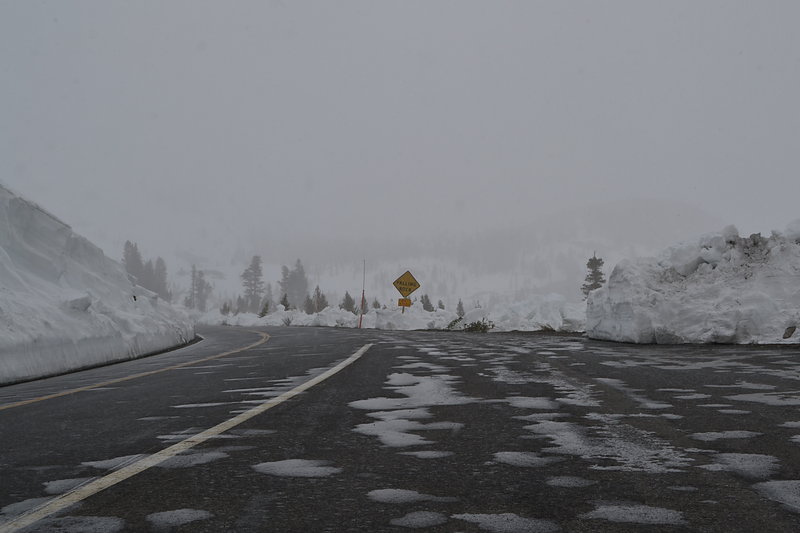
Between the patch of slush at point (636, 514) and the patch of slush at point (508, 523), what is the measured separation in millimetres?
195

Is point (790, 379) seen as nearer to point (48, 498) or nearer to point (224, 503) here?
point (224, 503)

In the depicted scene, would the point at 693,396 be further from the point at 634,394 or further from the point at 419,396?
the point at 419,396

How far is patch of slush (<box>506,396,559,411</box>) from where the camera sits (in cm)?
505

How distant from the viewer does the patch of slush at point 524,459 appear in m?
3.23

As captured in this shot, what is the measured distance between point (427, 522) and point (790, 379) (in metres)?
5.96

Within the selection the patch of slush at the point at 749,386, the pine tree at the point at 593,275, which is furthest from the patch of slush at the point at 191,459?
the pine tree at the point at 593,275

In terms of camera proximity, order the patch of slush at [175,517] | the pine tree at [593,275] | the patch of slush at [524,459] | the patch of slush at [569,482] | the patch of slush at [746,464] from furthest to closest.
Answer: the pine tree at [593,275], the patch of slush at [524,459], the patch of slush at [746,464], the patch of slush at [569,482], the patch of slush at [175,517]

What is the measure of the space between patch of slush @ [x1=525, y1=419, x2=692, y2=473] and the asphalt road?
0.05 ft

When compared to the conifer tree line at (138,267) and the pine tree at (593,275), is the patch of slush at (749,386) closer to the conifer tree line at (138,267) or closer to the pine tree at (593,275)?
the pine tree at (593,275)

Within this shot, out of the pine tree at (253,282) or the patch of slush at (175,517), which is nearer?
the patch of slush at (175,517)

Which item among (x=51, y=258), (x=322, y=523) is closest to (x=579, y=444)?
(x=322, y=523)

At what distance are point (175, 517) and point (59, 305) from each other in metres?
10.8

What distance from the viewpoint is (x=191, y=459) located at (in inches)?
135

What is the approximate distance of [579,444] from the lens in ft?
12.1
